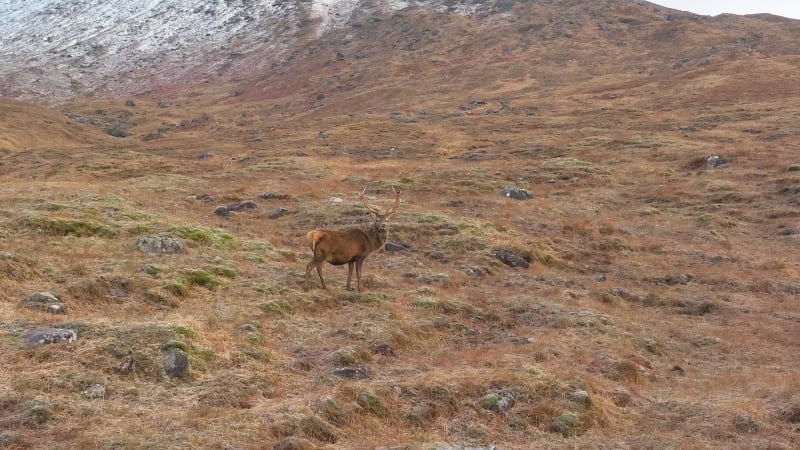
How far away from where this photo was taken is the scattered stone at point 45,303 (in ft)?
41.3

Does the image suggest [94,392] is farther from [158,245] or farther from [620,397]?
[158,245]

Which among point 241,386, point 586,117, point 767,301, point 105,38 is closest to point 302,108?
point 586,117

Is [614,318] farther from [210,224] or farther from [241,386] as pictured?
[210,224]

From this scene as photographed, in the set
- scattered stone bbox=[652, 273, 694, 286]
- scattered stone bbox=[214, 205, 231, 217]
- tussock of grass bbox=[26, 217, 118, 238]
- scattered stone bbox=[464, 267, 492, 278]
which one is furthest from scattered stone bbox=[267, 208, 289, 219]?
scattered stone bbox=[652, 273, 694, 286]

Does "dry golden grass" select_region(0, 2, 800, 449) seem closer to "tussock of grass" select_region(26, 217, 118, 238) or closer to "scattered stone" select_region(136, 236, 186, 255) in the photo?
"tussock of grass" select_region(26, 217, 118, 238)

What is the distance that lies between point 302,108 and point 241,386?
281 feet

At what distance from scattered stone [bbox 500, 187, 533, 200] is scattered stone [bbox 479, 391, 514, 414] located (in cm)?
2540

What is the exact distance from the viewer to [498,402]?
34.3ft

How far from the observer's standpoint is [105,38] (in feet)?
442

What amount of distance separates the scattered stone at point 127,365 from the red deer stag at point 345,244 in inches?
224

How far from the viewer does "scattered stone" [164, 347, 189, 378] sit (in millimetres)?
10375

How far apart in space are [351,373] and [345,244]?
507 cm

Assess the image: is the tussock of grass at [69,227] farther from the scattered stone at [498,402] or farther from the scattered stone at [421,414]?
the scattered stone at [498,402]

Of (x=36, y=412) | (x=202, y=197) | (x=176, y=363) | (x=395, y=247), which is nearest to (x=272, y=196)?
(x=202, y=197)
